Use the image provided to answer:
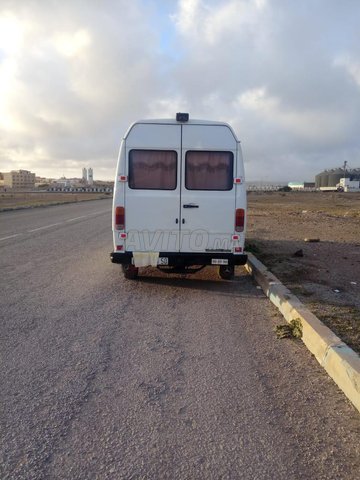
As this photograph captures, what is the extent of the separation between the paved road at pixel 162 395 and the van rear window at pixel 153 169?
188cm

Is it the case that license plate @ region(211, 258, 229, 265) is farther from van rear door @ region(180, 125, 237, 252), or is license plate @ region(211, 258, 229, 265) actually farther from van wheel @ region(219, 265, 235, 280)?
van wheel @ region(219, 265, 235, 280)

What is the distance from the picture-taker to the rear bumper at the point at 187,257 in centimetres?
708

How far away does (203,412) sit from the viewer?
3314 millimetres

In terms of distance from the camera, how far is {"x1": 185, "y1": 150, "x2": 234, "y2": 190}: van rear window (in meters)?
7.01

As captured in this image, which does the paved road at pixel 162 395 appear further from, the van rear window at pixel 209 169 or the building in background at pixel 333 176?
the building in background at pixel 333 176

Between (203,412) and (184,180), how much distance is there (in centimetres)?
438

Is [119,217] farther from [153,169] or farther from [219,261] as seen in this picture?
[219,261]

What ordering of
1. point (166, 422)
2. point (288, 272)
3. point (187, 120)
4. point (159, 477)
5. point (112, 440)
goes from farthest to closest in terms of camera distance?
point (288, 272) → point (187, 120) → point (166, 422) → point (112, 440) → point (159, 477)

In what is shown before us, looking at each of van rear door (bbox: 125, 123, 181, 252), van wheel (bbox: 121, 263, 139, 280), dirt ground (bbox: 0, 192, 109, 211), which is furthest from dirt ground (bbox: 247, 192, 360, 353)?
dirt ground (bbox: 0, 192, 109, 211)

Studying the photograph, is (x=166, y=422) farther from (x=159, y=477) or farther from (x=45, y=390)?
(x=45, y=390)

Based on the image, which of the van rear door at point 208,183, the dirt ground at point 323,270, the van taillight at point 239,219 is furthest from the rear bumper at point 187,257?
the dirt ground at point 323,270

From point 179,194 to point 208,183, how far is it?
0.51m

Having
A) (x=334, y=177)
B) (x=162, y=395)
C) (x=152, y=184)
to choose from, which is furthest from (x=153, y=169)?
(x=334, y=177)

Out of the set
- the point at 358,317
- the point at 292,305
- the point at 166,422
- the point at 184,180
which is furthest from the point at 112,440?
the point at 184,180
